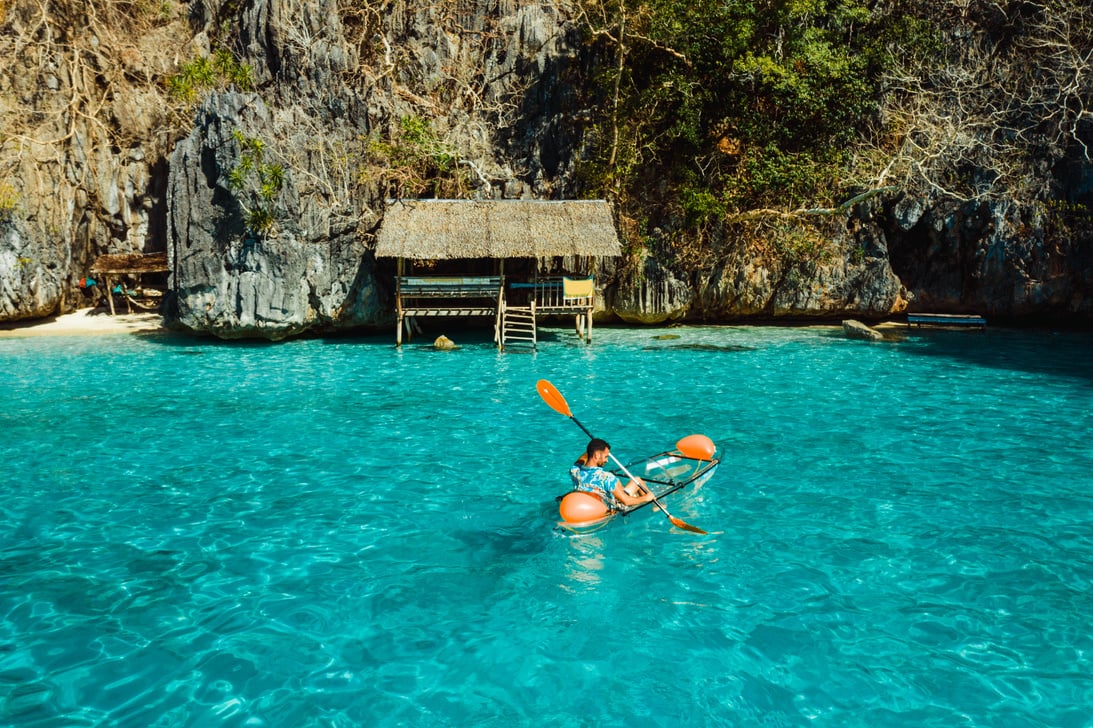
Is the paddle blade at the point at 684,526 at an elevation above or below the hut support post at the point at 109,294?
below

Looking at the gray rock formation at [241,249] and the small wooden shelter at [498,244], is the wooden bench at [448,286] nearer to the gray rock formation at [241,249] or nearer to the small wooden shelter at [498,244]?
the small wooden shelter at [498,244]

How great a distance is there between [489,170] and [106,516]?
19968 millimetres

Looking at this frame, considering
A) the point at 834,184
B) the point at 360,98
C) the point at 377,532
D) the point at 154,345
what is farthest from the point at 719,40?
the point at 377,532

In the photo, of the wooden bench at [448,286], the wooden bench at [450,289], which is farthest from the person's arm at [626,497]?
the wooden bench at [448,286]

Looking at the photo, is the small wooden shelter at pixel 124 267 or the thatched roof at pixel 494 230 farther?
the small wooden shelter at pixel 124 267

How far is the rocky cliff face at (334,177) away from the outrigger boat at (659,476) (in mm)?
15864

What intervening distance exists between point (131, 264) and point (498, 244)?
1458cm

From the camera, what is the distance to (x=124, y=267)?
86.4ft

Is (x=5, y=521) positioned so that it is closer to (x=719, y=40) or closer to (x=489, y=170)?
(x=489, y=170)

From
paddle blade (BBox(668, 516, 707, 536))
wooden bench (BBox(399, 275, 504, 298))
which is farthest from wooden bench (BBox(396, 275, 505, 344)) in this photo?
paddle blade (BBox(668, 516, 707, 536))

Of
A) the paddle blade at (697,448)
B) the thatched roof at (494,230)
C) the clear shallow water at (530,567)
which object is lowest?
the clear shallow water at (530,567)

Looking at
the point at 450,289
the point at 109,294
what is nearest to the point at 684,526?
the point at 450,289

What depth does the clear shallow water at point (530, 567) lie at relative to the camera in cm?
533

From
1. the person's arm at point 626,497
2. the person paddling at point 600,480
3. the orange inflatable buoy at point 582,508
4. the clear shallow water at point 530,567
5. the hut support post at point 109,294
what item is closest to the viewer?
the clear shallow water at point 530,567
